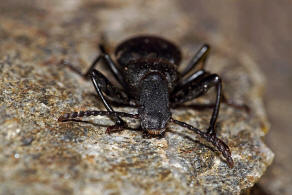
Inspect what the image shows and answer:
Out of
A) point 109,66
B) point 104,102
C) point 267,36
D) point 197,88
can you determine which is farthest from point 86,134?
point 267,36

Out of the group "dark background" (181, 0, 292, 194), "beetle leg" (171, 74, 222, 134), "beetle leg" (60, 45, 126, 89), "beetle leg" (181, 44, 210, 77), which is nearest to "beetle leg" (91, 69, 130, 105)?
"beetle leg" (60, 45, 126, 89)

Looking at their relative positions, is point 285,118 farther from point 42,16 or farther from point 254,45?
point 42,16

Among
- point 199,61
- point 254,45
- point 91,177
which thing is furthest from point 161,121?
point 254,45

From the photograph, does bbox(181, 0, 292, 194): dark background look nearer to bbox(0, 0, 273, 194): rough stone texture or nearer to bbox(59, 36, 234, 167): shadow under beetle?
bbox(0, 0, 273, 194): rough stone texture

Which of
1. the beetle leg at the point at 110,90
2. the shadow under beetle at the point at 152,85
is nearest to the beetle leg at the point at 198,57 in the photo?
the shadow under beetle at the point at 152,85

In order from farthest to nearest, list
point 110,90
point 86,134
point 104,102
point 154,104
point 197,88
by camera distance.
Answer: point 197,88 → point 110,90 → point 104,102 → point 154,104 → point 86,134

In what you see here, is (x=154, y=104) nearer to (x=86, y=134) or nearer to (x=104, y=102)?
(x=104, y=102)
